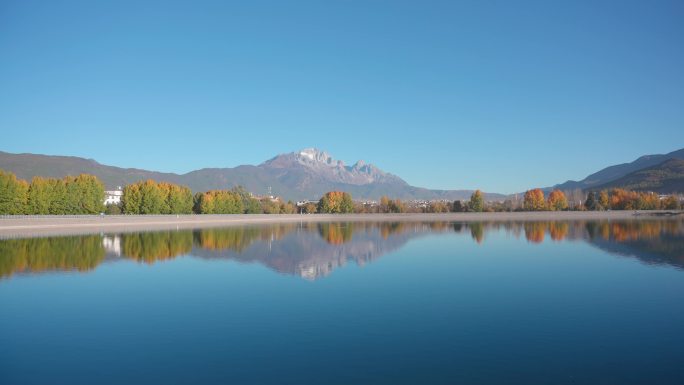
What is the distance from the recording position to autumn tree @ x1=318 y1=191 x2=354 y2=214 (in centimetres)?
15350

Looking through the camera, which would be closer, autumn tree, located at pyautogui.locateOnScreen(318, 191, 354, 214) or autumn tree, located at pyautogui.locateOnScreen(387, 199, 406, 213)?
autumn tree, located at pyautogui.locateOnScreen(318, 191, 354, 214)

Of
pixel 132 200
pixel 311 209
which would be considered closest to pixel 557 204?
pixel 311 209

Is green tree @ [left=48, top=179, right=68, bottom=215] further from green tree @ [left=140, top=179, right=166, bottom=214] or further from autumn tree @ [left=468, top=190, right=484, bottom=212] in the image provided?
autumn tree @ [left=468, top=190, right=484, bottom=212]

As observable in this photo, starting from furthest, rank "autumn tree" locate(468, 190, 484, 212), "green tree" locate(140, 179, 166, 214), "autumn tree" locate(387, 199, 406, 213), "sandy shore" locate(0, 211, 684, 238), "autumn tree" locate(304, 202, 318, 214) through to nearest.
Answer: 1. "autumn tree" locate(304, 202, 318, 214)
2. "autumn tree" locate(387, 199, 406, 213)
3. "autumn tree" locate(468, 190, 484, 212)
4. "green tree" locate(140, 179, 166, 214)
5. "sandy shore" locate(0, 211, 684, 238)

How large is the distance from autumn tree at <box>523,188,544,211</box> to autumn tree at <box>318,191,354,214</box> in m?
52.5

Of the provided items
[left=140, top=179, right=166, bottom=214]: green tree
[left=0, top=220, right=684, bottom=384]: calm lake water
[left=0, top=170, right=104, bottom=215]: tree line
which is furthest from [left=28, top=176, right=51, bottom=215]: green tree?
[left=0, top=220, right=684, bottom=384]: calm lake water

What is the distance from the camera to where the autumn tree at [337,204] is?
504ft

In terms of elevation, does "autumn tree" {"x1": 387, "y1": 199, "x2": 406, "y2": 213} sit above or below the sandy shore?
above

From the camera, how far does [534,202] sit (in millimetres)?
153000

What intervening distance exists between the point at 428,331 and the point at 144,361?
7545 millimetres

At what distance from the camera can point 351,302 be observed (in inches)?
741

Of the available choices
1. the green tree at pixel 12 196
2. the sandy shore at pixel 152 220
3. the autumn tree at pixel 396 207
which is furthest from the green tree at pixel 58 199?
the autumn tree at pixel 396 207

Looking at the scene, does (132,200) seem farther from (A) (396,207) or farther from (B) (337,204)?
(A) (396,207)

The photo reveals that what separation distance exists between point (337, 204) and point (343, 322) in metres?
139
